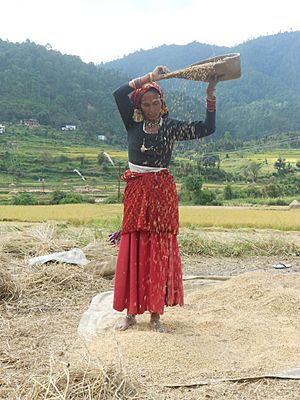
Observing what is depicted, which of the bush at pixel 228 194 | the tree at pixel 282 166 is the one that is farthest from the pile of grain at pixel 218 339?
the tree at pixel 282 166

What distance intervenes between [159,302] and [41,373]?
1.06m

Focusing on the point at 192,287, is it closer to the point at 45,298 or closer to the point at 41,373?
the point at 45,298

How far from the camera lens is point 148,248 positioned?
137 inches

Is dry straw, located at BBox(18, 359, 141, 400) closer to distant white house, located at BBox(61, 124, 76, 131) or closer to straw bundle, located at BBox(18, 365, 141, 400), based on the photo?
straw bundle, located at BBox(18, 365, 141, 400)

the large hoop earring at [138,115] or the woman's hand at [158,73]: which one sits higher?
the woman's hand at [158,73]

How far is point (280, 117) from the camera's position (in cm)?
4444

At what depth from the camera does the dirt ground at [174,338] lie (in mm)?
2609

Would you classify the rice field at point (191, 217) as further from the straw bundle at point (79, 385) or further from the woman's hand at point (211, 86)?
the straw bundle at point (79, 385)

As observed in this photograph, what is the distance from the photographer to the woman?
344cm

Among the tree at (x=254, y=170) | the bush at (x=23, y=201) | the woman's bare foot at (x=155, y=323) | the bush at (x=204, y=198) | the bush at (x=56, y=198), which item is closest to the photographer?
the woman's bare foot at (x=155, y=323)

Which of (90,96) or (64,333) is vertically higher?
(90,96)

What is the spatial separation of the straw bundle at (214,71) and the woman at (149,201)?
0.06m

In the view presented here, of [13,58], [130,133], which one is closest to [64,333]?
[130,133]

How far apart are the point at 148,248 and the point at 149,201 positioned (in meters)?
0.31
